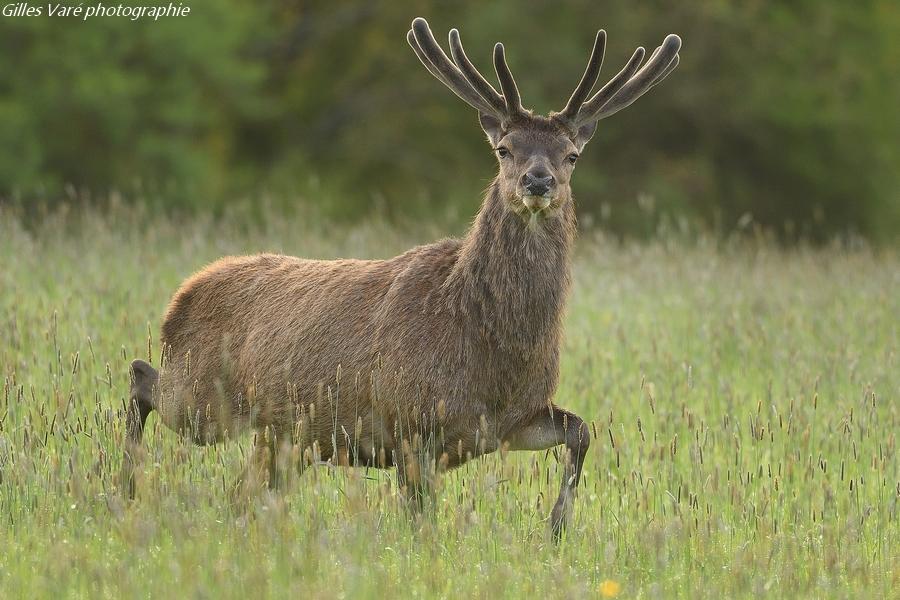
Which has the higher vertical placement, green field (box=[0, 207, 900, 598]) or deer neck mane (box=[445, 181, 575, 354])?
deer neck mane (box=[445, 181, 575, 354])

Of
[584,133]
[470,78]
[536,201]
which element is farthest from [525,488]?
[470,78]

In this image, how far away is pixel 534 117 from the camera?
6.27 m

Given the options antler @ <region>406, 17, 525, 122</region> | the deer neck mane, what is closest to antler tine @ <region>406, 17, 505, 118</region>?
antler @ <region>406, 17, 525, 122</region>

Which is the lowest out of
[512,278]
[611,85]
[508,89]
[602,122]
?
[512,278]

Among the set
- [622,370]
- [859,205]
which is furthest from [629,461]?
[859,205]

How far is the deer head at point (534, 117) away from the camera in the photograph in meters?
6.00

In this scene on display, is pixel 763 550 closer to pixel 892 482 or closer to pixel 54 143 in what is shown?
pixel 892 482

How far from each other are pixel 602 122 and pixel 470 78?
818 inches

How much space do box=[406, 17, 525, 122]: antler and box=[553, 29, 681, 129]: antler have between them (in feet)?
0.79

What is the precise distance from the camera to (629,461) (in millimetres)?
6938

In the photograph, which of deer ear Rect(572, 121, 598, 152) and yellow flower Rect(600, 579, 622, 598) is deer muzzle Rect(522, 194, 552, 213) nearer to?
deer ear Rect(572, 121, 598, 152)

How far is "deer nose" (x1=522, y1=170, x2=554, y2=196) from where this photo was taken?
231 inches

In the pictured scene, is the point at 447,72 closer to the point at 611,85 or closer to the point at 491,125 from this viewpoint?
the point at 491,125

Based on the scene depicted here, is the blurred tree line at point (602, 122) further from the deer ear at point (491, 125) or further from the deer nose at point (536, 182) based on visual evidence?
the deer nose at point (536, 182)
